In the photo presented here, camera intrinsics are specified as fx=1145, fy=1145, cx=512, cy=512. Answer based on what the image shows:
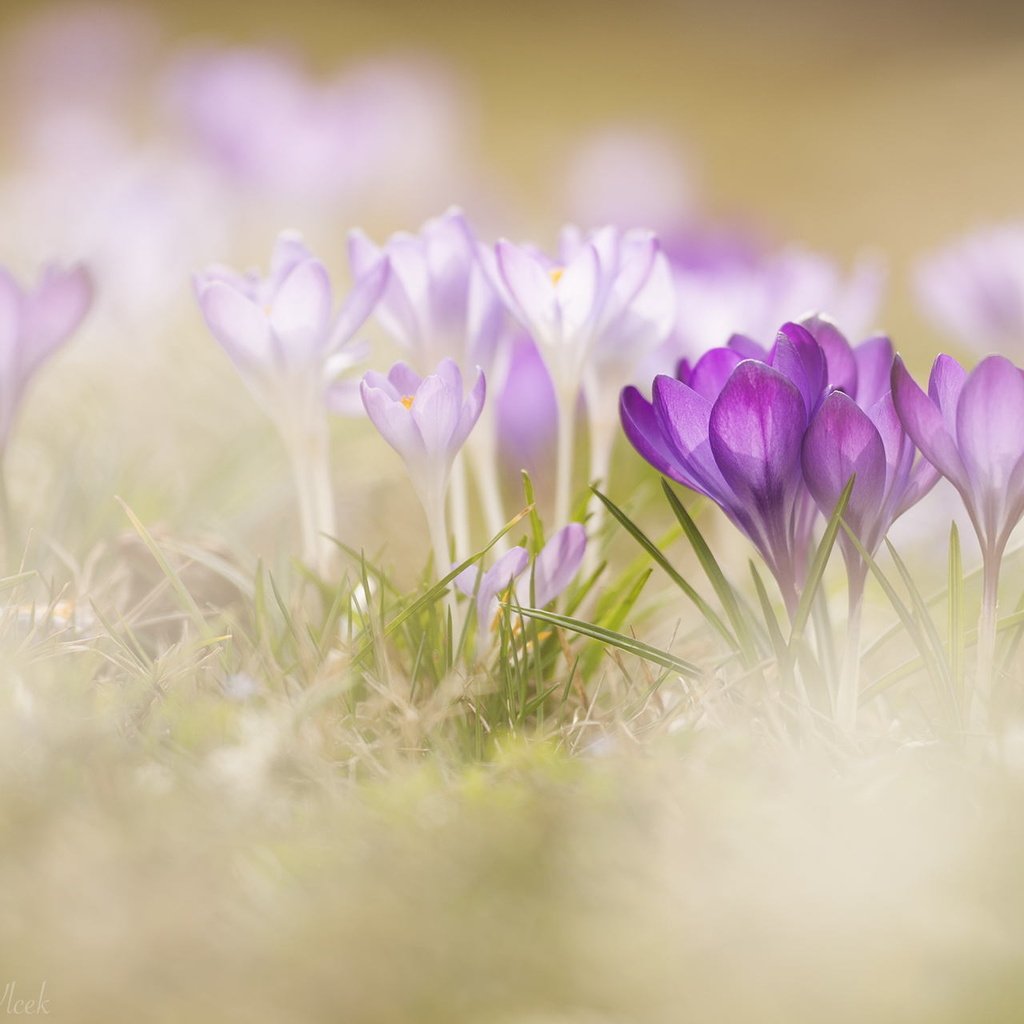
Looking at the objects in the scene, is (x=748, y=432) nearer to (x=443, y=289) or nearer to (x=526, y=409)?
(x=443, y=289)

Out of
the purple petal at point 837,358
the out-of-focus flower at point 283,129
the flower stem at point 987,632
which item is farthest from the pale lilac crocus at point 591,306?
the out-of-focus flower at point 283,129

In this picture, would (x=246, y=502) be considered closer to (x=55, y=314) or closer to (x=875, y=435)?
(x=55, y=314)

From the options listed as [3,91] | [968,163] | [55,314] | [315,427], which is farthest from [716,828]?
[3,91]

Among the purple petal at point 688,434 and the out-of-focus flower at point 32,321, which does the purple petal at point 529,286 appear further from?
the out-of-focus flower at point 32,321

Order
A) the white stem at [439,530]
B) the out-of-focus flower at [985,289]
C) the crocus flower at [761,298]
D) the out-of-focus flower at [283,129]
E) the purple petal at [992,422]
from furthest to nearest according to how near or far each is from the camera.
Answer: the out-of-focus flower at [283,129] → the out-of-focus flower at [985,289] → the crocus flower at [761,298] → the white stem at [439,530] → the purple petal at [992,422]

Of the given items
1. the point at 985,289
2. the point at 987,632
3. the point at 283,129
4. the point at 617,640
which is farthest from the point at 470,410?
the point at 283,129

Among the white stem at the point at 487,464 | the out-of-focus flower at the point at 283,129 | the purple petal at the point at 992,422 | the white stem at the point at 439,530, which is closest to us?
the purple petal at the point at 992,422

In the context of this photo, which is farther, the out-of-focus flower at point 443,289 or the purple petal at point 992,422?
the out-of-focus flower at point 443,289
